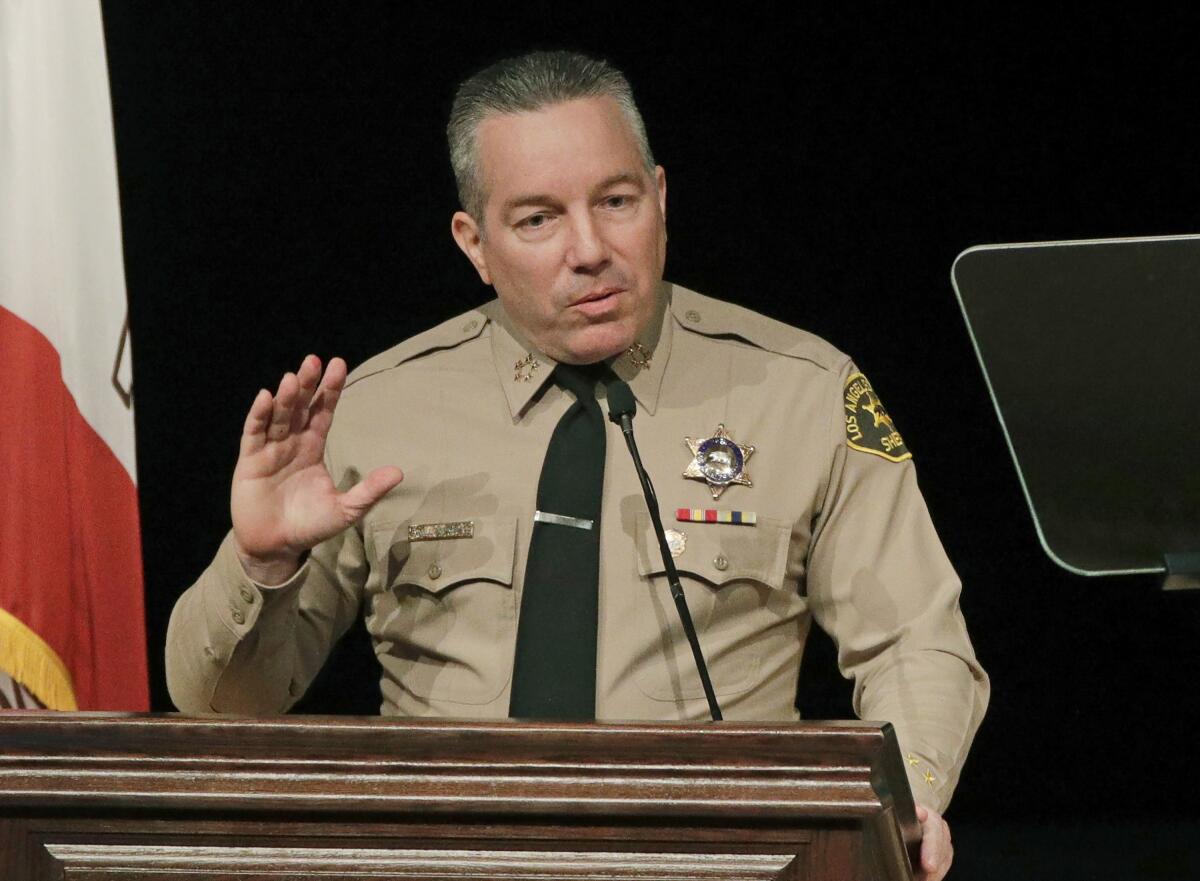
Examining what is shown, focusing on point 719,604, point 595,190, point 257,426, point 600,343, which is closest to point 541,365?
point 600,343

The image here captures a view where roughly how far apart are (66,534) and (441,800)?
4.26 feet

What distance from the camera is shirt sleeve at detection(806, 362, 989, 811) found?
5.84 ft

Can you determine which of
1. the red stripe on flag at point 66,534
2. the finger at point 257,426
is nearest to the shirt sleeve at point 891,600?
the finger at point 257,426

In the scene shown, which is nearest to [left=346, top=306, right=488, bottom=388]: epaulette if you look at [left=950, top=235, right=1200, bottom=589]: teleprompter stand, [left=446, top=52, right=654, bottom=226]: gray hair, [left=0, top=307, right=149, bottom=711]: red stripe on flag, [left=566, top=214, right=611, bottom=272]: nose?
[left=446, top=52, right=654, bottom=226]: gray hair

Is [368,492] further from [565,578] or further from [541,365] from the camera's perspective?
[541,365]

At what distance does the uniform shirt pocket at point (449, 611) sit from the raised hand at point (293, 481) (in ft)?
0.92

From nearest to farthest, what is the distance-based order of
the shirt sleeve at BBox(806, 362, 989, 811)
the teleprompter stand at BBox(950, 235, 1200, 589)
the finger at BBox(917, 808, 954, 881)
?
the teleprompter stand at BBox(950, 235, 1200, 589)
the finger at BBox(917, 808, 954, 881)
the shirt sleeve at BBox(806, 362, 989, 811)

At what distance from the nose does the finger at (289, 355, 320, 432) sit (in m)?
0.38

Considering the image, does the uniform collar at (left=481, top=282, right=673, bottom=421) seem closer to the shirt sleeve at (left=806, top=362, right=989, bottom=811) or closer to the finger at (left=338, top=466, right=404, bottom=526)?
the shirt sleeve at (left=806, top=362, right=989, bottom=811)

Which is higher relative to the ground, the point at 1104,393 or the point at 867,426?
the point at 1104,393

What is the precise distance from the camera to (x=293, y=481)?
1775mm

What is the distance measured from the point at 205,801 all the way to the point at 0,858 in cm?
15

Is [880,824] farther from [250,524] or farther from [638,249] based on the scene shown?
[638,249]

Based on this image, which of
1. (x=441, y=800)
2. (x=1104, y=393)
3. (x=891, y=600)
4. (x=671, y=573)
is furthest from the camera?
(x=891, y=600)
